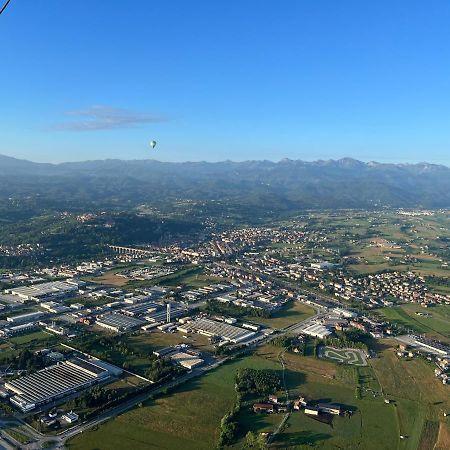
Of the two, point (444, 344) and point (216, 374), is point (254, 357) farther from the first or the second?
point (444, 344)

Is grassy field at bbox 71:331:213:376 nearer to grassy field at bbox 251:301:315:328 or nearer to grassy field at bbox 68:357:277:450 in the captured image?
grassy field at bbox 68:357:277:450

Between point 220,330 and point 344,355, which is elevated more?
point 220,330

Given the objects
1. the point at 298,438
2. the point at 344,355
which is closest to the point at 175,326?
the point at 344,355

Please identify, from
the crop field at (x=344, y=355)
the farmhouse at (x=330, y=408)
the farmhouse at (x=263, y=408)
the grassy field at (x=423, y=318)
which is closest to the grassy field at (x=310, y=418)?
the farmhouse at (x=263, y=408)

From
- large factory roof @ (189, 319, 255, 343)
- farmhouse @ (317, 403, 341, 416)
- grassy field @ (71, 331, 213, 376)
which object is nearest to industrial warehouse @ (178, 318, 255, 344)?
large factory roof @ (189, 319, 255, 343)

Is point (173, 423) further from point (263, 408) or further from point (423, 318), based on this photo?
point (423, 318)

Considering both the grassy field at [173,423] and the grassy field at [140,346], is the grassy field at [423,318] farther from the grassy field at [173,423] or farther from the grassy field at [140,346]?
the grassy field at [173,423]

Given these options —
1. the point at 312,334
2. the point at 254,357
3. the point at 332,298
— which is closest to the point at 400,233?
the point at 332,298
